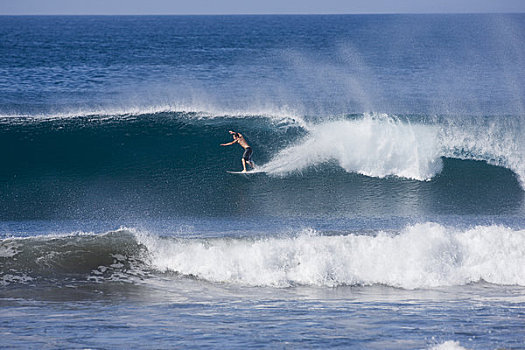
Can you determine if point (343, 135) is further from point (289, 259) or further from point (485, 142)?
point (289, 259)

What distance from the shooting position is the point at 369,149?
14125 millimetres

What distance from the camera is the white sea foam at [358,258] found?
888cm

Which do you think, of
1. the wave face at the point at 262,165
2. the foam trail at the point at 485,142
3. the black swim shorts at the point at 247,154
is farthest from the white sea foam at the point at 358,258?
the foam trail at the point at 485,142

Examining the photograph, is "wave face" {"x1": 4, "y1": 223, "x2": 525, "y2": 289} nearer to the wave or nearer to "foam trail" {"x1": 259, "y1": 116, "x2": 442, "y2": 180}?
"foam trail" {"x1": 259, "y1": 116, "x2": 442, "y2": 180}

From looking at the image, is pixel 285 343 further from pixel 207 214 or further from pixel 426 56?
pixel 426 56

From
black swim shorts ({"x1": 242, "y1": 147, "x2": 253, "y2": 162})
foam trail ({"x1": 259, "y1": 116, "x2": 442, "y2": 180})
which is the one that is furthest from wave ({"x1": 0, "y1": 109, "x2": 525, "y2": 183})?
black swim shorts ({"x1": 242, "y1": 147, "x2": 253, "y2": 162})

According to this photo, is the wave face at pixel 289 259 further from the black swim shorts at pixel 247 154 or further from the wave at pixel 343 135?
the wave at pixel 343 135

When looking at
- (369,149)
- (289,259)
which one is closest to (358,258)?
(289,259)

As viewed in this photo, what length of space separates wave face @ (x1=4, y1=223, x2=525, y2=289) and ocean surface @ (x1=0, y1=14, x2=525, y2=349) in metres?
0.03

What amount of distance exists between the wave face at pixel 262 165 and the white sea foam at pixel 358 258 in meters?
2.18

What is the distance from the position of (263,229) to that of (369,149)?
4392 millimetres

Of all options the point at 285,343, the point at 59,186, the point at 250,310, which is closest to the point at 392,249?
the point at 250,310

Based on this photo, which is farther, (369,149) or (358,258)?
(369,149)

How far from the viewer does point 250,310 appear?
7547mm
